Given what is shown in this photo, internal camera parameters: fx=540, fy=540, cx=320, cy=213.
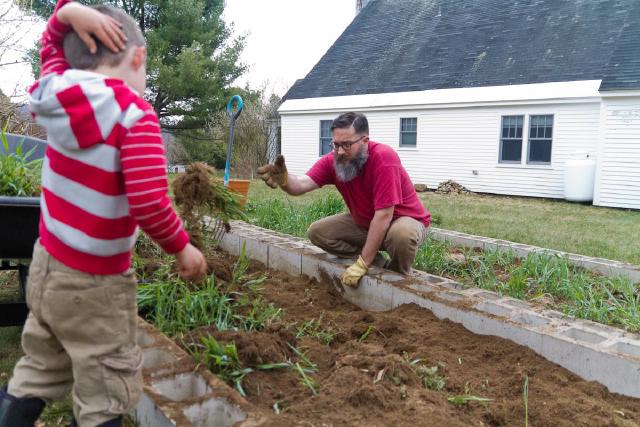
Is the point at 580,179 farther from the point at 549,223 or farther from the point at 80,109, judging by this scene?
the point at 80,109

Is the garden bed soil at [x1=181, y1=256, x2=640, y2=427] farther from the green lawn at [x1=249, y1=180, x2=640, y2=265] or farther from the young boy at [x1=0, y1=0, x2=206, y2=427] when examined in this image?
the green lawn at [x1=249, y1=180, x2=640, y2=265]

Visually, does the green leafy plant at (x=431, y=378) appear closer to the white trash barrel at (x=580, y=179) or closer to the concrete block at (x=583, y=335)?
the concrete block at (x=583, y=335)

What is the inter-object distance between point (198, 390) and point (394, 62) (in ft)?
56.8

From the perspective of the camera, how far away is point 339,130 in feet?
13.1

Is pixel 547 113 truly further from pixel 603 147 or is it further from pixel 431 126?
pixel 431 126

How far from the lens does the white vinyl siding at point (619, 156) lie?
12484 millimetres

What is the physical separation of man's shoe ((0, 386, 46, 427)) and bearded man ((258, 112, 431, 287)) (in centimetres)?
225

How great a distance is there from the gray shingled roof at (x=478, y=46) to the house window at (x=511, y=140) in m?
1.03

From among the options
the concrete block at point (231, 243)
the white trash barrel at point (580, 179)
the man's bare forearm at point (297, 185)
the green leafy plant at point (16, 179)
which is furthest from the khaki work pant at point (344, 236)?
the white trash barrel at point (580, 179)

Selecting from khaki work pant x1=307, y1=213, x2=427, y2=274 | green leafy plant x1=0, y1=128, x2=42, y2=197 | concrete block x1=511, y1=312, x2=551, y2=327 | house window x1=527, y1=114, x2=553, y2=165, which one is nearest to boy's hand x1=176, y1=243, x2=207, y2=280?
green leafy plant x1=0, y1=128, x2=42, y2=197

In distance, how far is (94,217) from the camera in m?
1.69

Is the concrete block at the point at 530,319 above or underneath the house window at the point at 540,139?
underneath

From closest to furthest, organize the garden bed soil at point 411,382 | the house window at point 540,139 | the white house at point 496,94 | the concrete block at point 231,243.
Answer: the garden bed soil at point 411,382 → the concrete block at point 231,243 → the white house at point 496,94 → the house window at point 540,139

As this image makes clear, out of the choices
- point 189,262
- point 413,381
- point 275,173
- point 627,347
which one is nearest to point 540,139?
point 275,173
